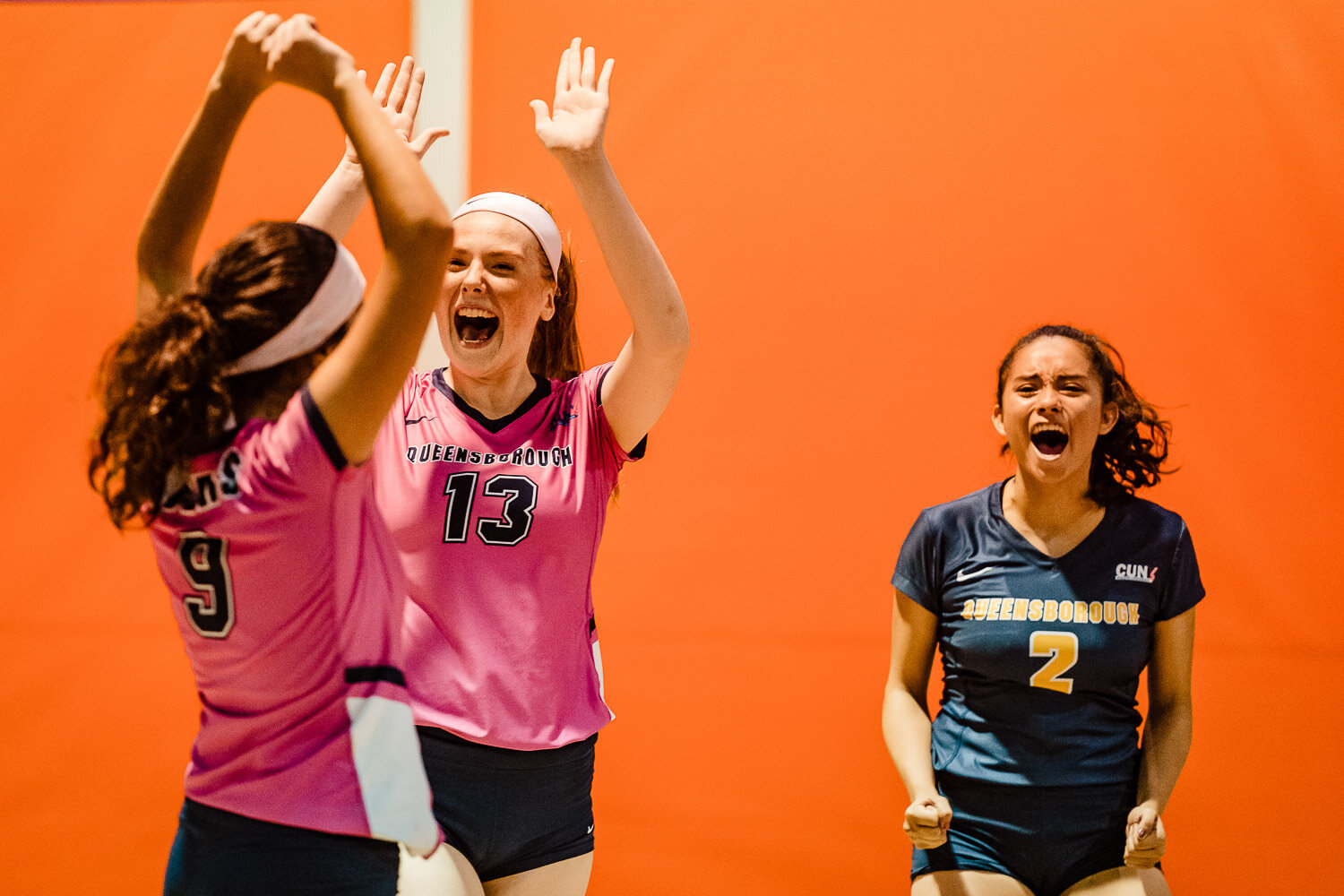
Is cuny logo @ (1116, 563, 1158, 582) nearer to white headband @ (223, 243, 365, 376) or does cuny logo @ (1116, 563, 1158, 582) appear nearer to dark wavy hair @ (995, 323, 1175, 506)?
dark wavy hair @ (995, 323, 1175, 506)

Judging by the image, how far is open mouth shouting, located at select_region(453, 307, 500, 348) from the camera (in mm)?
1821

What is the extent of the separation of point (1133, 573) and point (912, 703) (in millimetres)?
454

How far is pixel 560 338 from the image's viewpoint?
6.80 ft

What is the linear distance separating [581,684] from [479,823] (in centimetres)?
25

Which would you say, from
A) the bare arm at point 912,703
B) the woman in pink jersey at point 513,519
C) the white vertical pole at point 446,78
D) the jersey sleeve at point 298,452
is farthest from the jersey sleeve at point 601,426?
the white vertical pole at point 446,78

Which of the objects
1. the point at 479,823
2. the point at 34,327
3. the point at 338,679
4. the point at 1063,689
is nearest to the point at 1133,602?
the point at 1063,689

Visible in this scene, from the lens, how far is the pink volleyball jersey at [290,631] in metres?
1.13

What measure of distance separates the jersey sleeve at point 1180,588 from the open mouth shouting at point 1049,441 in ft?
0.88

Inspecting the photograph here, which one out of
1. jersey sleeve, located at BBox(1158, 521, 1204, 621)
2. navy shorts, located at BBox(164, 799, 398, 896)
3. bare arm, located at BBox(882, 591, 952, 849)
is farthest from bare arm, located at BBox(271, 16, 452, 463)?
jersey sleeve, located at BBox(1158, 521, 1204, 621)

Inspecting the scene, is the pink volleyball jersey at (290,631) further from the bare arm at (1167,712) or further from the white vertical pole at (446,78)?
the white vertical pole at (446,78)

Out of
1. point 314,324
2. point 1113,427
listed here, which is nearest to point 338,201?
point 314,324

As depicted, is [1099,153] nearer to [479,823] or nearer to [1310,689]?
[1310,689]

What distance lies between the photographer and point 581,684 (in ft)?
5.79

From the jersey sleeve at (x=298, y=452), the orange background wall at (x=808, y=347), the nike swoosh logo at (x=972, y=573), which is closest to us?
the jersey sleeve at (x=298, y=452)
